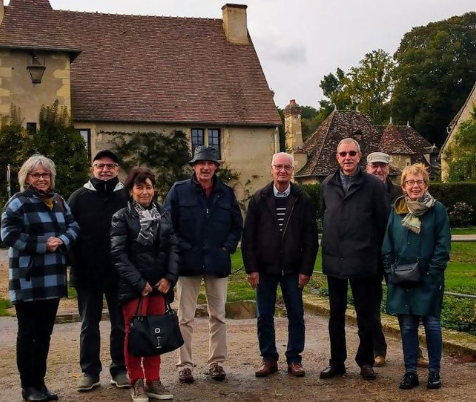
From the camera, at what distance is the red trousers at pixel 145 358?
6.16 meters

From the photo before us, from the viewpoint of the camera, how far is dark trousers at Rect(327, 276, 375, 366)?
6.84m

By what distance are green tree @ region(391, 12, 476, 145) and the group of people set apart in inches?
2226

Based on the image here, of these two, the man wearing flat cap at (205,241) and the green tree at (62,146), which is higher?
the green tree at (62,146)

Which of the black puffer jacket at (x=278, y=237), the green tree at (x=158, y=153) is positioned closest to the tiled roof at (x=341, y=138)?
the green tree at (x=158, y=153)

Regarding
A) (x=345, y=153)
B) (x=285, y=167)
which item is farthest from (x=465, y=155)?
(x=285, y=167)

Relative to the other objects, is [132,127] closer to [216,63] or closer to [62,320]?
[216,63]

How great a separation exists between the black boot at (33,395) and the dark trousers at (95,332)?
47 centimetres

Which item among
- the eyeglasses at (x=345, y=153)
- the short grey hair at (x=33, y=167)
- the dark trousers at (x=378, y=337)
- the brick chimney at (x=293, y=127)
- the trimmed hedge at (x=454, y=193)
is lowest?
the dark trousers at (x=378, y=337)

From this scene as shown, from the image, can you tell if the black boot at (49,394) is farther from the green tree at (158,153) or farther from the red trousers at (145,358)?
the green tree at (158,153)

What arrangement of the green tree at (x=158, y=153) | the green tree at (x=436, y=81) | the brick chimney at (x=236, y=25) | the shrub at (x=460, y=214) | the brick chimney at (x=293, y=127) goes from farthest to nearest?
1. the green tree at (x=436, y=81)
2. the brick chimney at (x=293, y=127)
3. the shrub at (x=460, y=214)
4. the brick chimney at (x=236, y=25)
5. the green tree at (x=158, y=153)

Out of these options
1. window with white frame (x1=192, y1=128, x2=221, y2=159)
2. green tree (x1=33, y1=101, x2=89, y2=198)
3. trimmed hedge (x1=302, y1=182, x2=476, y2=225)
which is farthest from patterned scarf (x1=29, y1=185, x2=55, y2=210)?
trimmed hedge (x1=302, y1=182, x2=476, y2=225)

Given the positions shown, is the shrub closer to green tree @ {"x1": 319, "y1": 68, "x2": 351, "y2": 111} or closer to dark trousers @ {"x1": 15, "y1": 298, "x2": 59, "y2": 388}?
green tree @ {"x1": 319, "y1": 68, "x2": 351, "y2": 111}

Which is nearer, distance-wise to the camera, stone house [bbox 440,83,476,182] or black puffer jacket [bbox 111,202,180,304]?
black puffer jacket [bbox 111,202,180,304]

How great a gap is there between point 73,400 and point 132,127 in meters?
24.9
